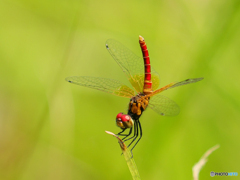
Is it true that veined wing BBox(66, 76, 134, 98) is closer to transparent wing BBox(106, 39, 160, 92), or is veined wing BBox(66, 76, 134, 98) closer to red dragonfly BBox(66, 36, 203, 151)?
red dragonfly BBox(66, 36, 203, 151)

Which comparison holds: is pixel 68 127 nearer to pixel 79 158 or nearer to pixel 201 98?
pixel 79 158

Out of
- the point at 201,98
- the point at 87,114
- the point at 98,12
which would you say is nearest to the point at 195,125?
the point at 201,98

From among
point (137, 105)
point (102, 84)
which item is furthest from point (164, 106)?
point (102, 84)

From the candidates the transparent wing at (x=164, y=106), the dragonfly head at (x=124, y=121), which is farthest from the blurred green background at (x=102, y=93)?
the dragonfly head at (x=124, y=121)

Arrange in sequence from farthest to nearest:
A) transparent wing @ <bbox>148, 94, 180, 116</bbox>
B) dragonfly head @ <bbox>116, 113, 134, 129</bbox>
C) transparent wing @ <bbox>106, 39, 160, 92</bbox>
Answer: transparent wing @ <bbox>106, 39, 160, 92</bbox> < transparent wing @ <bbox>148, 94, 180, 116</bbox> < dragonfly head @ <bbox>116, 113, 134, 129</bbox>

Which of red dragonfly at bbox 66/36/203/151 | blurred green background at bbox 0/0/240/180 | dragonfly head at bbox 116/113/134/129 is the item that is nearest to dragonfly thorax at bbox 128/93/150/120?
red dragonfly at bbox 66/36/203/151

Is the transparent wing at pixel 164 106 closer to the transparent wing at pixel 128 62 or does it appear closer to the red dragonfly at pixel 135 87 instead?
the red dragonfly at pixel 135 87
